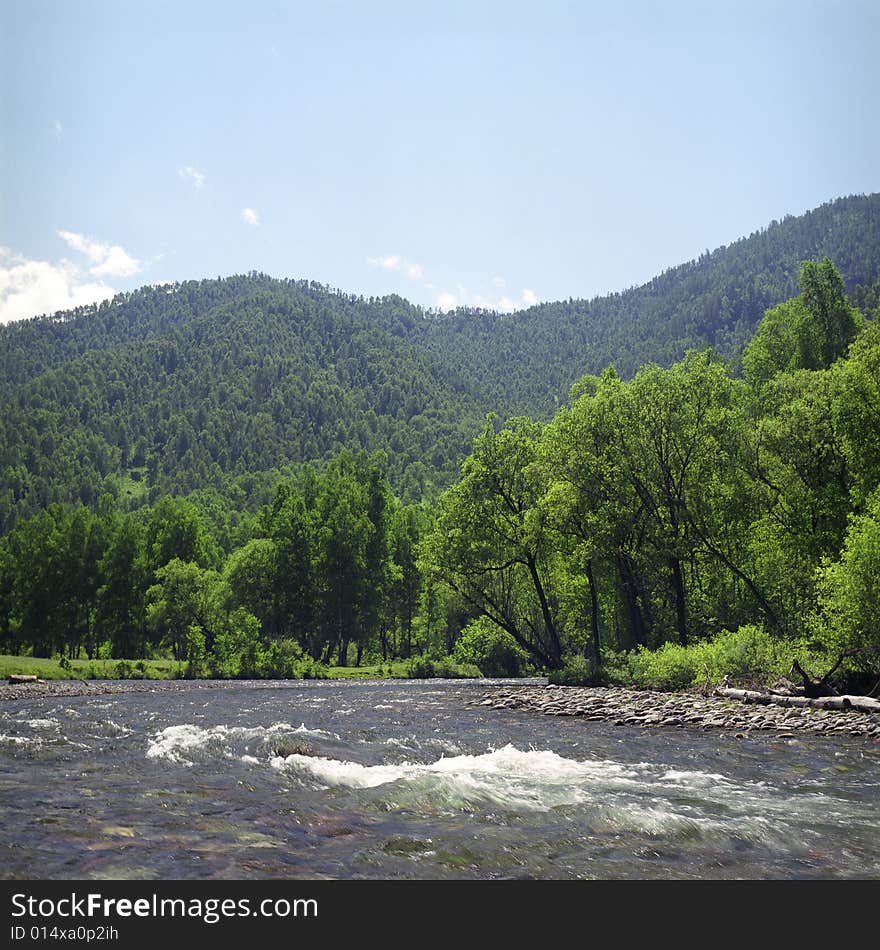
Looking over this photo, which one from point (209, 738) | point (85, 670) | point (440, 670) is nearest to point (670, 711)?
point (209, 738)

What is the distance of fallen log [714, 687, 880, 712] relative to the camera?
26.9 m

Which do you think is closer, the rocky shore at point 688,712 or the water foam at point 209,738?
the water foam at point 209,738

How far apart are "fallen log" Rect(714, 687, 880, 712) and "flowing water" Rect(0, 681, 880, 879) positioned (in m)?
4.70

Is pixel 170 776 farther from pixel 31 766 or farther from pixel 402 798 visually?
pixel 402 798

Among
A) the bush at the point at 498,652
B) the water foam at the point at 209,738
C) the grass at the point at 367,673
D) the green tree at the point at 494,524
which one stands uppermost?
the green tree at the point at 494,524

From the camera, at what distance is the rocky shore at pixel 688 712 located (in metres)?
24.9

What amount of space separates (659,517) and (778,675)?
1568 centimetres

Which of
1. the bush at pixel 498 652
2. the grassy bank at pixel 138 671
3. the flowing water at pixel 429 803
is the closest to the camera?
the flowing water at pixel 429 803

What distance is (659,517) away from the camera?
47625 millimetres

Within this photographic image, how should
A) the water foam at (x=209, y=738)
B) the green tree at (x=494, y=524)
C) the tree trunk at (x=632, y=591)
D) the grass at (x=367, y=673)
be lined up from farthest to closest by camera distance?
1. the grass at (x=367, y=673)
2. the green tree at (x=494, y=524)
3. the tree trunk at (x=632, y=591)
4. the water foam at (x=209, y=738)

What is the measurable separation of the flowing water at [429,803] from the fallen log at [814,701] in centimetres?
470

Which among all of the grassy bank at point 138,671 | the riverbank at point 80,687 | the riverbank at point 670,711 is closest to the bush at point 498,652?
the grassy bank at point 138,671

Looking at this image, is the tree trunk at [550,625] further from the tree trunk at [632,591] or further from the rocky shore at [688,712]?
the rocky shore at [688,712]
